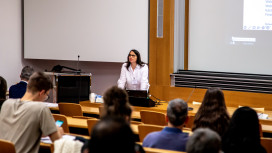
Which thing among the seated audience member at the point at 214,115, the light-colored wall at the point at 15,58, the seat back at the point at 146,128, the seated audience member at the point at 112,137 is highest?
the light-colored wall at the point at 15,58

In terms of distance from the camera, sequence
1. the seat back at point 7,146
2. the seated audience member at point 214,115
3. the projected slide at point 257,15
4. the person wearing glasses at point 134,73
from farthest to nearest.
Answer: the projected slide at point 257,15 < the person wearing glasses at point 134,73 < the seated audience member at point 214,115 < the seat back at point 7,146

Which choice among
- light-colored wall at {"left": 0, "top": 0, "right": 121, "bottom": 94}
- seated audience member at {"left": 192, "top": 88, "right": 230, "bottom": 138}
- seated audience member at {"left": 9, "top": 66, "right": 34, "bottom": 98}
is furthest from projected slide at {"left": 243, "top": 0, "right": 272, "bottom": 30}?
seated audience member at {"left": 9, "top": 66, "right": 34, "bottom": 98}

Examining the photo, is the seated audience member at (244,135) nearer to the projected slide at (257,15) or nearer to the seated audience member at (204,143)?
the seated audience member at (204,143)

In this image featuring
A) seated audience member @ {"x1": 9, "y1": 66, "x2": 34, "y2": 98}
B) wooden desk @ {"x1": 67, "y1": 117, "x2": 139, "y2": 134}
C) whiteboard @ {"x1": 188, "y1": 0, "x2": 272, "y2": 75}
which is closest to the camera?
wooden desk @ {"x1": 67, "y1": 117, "x2": 139, "y2": 134}

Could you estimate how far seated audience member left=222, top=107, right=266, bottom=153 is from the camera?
2.90 m

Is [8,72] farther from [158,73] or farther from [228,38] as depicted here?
[228,38]

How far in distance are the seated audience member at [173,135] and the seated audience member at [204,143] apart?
973 mm

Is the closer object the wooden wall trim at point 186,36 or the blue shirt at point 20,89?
the blue shirt at point 20,89

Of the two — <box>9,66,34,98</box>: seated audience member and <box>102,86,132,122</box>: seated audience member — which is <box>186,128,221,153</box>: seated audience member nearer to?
<box>102,86,132,122</box>: seated audience member

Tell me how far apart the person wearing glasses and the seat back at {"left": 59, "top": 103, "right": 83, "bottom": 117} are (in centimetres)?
155

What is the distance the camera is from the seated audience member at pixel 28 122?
9.68ft

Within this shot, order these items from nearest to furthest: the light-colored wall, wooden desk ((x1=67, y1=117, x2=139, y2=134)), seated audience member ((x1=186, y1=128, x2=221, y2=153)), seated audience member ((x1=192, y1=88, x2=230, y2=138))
A: seated audience member ((x1=186, y1=128, x2=221, y2=153)) < seated audience member ((x1=192, y1=88, x2=230, y2=138)) < wooden desk ((x1=67, y1=117, x2=139, y2=134)) < the light-colored wall

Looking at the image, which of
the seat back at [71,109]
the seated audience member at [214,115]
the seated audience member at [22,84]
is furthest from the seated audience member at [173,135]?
the seated audience member at [22,84]

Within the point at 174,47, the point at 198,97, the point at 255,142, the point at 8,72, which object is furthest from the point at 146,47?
the point at 255,142
